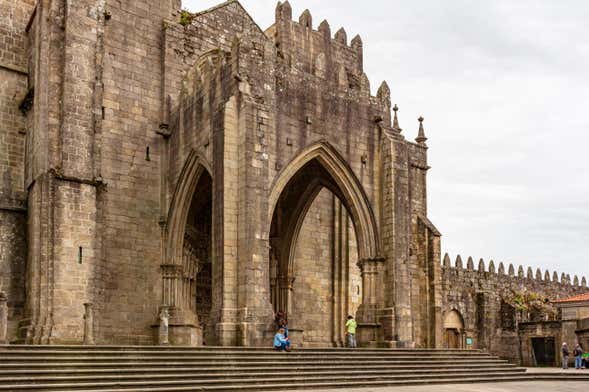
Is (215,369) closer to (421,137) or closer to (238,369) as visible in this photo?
(238,369)

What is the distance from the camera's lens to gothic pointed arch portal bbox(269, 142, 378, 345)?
26734mm

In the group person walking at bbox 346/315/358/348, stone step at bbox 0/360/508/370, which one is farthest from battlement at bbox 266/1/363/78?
stone step at bbox 0/360/508/370

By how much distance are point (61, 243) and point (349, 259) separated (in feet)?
38.3

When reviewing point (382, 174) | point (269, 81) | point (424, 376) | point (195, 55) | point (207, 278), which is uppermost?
point (195, 55)

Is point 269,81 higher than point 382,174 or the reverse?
higher

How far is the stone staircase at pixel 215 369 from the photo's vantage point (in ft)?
47.4

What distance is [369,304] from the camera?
2342 centimetres

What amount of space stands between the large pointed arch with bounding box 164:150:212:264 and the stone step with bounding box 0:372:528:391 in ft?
25.2

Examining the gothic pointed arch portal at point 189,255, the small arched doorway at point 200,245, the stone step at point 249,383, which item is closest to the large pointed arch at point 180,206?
the gothic pointed arch portal at point 189,255

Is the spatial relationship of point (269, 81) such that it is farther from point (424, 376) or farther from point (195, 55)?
point (424, 376)

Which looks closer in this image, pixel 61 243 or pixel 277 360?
pixel 277 360

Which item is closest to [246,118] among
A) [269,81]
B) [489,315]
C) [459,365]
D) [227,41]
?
[269,81]

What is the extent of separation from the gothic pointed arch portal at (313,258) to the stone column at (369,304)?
175 cm

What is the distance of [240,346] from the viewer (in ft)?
61.1
